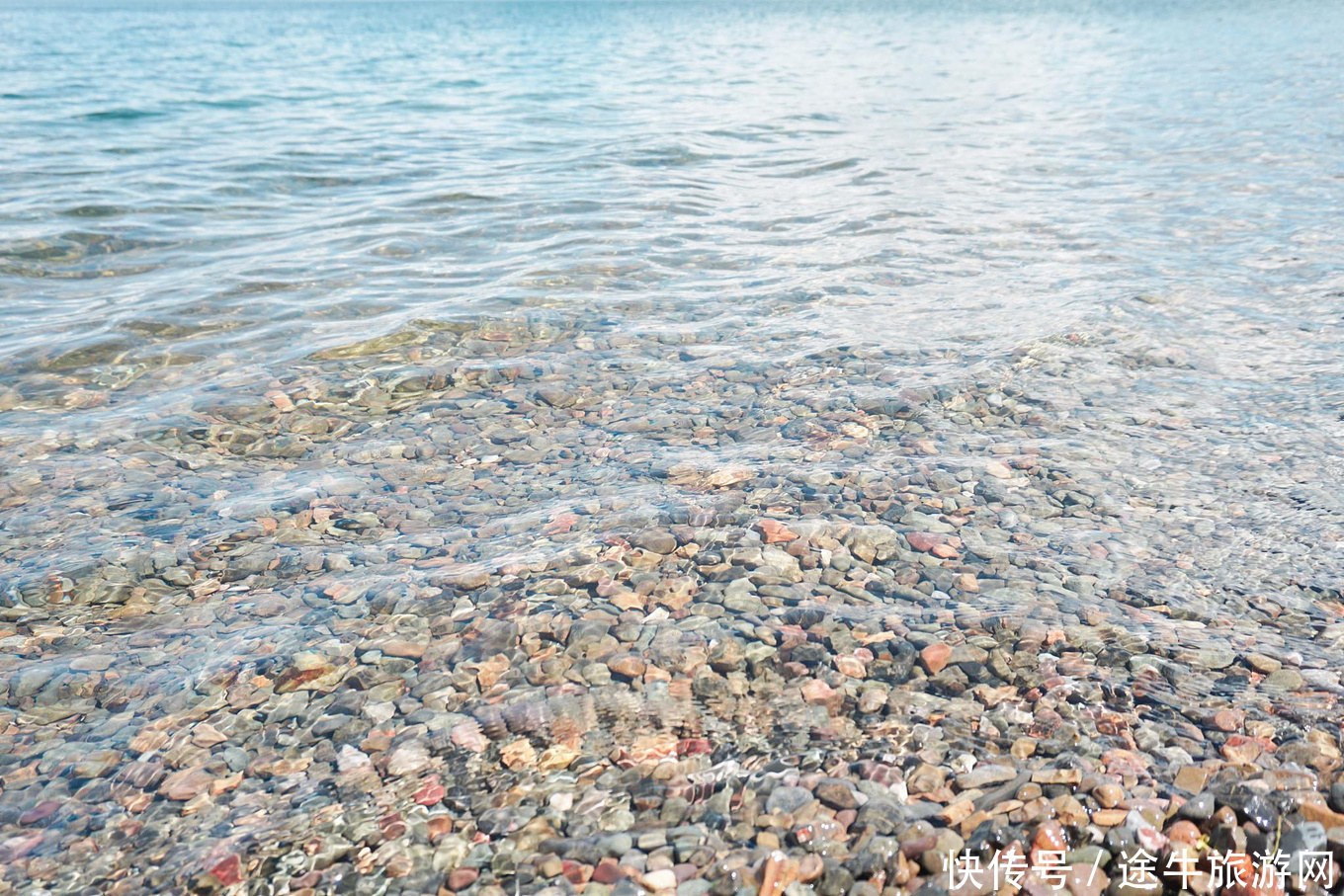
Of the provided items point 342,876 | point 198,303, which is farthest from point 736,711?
point 198,303

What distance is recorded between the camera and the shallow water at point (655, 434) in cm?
405

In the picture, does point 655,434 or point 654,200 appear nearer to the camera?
point 655,434

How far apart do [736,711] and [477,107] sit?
22790mm

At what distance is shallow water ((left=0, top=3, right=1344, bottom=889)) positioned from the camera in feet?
13.3

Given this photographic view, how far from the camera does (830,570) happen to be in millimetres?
4742

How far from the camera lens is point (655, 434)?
6.37 metres

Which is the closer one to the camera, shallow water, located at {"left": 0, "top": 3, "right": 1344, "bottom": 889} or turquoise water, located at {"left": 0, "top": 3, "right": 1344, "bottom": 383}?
shallow water, located at {"left": 0, "top": 3, "right": 1344, "bottom": 889}

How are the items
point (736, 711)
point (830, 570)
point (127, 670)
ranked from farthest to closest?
point (830, 570)
point (127, 670)
point (736, 711)

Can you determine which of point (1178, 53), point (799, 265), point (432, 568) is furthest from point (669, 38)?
point (432, 568)

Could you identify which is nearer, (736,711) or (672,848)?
(672,848)

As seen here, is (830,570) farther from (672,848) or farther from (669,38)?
(669,38)

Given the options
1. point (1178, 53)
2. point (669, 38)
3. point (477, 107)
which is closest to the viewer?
point (477, 107)

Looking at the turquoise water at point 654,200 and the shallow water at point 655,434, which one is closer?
the shallow water at point 655,434

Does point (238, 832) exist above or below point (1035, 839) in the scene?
below
